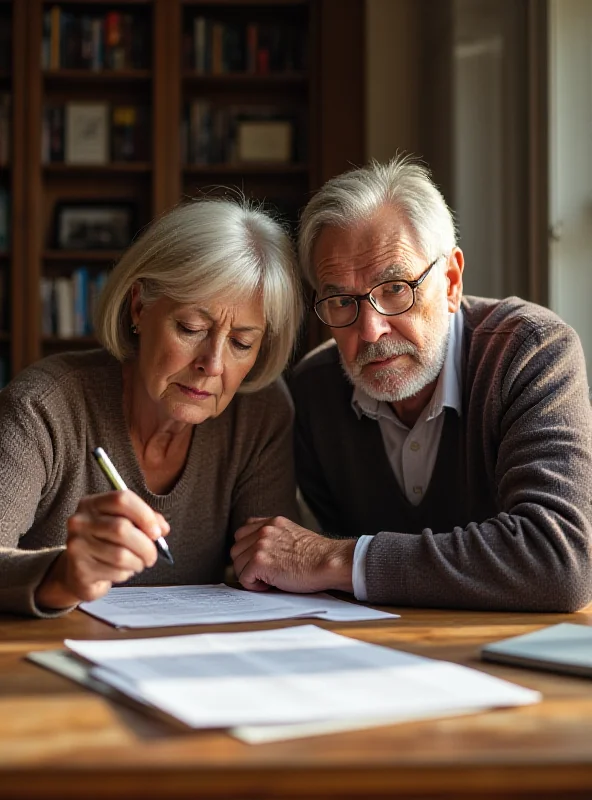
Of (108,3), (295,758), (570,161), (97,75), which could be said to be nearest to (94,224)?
(97,75)

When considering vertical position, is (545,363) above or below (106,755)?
above

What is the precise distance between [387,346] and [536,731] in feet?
3.45

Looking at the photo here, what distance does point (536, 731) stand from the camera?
776 mm

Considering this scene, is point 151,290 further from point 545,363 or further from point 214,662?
point 214,662

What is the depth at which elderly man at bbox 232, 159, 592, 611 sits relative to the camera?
4.56 ft

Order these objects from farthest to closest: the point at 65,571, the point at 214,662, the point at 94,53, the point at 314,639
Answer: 1. the point at 94,53
2. the point at 65,571
3. the point at 314,639
4. the point at 214,662

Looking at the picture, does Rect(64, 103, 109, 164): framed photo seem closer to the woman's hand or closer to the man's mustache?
the man's mustache

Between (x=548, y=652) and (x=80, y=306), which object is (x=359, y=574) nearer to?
(x=548, y=652)

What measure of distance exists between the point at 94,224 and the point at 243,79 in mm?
980

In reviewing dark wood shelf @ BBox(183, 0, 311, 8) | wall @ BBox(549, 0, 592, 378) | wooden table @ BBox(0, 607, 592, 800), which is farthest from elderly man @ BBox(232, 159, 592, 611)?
dark wood shelf @ BBox(183, 0, 311, 8)

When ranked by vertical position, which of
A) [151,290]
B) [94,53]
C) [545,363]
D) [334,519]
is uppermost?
[94,53]

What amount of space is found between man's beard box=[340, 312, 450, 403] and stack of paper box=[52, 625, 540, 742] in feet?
2.55

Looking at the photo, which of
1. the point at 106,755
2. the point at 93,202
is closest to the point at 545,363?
the point at 106,755

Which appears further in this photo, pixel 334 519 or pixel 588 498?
pixel 334 519
